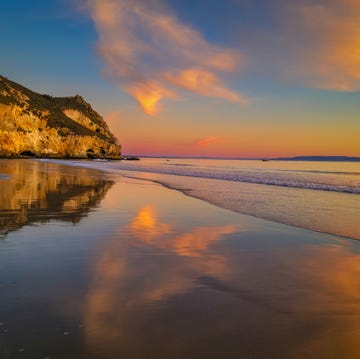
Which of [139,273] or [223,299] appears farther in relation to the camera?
[139,273]

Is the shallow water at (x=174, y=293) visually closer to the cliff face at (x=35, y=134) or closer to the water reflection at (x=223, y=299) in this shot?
the water reflection at (x=223, y=299)

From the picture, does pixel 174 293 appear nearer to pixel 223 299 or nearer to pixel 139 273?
pixel 223 299

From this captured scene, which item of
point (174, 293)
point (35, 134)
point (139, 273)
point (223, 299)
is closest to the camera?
point (223, 299)

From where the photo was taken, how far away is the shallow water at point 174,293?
3.65 meters

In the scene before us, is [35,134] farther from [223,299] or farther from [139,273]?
[223,299]

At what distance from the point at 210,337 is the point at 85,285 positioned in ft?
7.69

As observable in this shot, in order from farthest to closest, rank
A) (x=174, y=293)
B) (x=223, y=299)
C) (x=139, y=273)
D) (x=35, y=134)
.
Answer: (x=35, y=134) < (x=139, y=273) < (x=174, y=293) < (x=223, y=299)

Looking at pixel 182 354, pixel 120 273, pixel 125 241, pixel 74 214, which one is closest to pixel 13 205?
pixel 74 214

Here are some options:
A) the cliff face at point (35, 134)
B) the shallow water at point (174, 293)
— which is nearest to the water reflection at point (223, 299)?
the shallow water at point (174, 293)

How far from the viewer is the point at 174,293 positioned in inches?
203

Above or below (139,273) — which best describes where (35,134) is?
above

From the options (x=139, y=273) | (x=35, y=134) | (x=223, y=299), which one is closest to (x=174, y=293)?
(x=223, y=299)

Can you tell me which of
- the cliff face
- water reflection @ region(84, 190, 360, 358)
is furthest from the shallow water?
the cliff face

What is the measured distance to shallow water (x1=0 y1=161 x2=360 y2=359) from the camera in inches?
144
